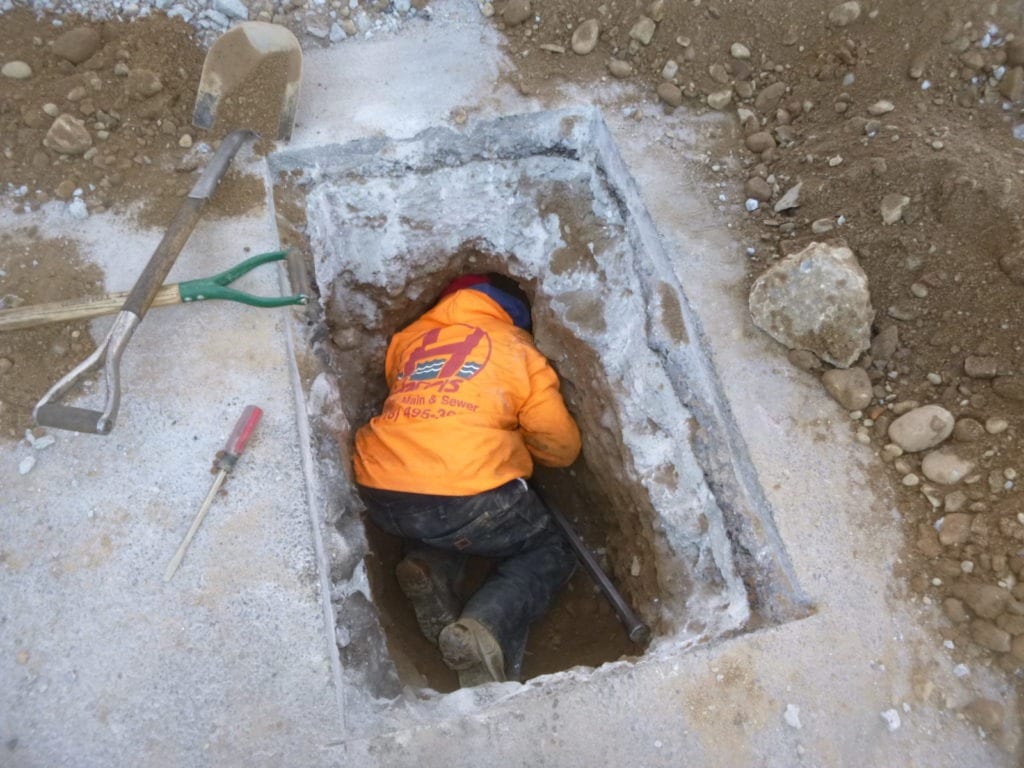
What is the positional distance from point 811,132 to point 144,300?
2.27m

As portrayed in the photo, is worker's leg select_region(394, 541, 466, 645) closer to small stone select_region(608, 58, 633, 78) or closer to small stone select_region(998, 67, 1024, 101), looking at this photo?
small stone select_region(608, 58, 633, 78)

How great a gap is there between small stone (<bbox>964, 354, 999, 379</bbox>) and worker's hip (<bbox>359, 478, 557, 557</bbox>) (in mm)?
1491

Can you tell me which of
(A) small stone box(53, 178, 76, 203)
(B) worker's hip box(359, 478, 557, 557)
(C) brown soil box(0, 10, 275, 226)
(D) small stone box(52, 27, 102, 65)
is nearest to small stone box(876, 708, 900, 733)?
(B) worker's hip box(359, 478, 557, 557)

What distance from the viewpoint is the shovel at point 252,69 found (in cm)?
243

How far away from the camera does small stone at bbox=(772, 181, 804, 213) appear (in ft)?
7.80

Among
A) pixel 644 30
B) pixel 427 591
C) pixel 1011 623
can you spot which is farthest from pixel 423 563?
pixel 644 30

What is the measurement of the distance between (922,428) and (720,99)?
140 cm

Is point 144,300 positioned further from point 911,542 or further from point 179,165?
point 911,542

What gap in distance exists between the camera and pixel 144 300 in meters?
2.00

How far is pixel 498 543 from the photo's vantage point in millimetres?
2725

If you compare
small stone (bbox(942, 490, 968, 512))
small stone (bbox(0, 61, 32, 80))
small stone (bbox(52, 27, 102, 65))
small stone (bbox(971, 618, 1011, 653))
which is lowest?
small stone (bbox(971, 618, 1011, 653))

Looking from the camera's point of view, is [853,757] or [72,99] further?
[72,99]

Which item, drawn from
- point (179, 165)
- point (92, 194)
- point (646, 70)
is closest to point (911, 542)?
point (646, 70)

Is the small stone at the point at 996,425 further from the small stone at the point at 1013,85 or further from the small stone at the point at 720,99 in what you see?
the small stone at the point at 720,99
